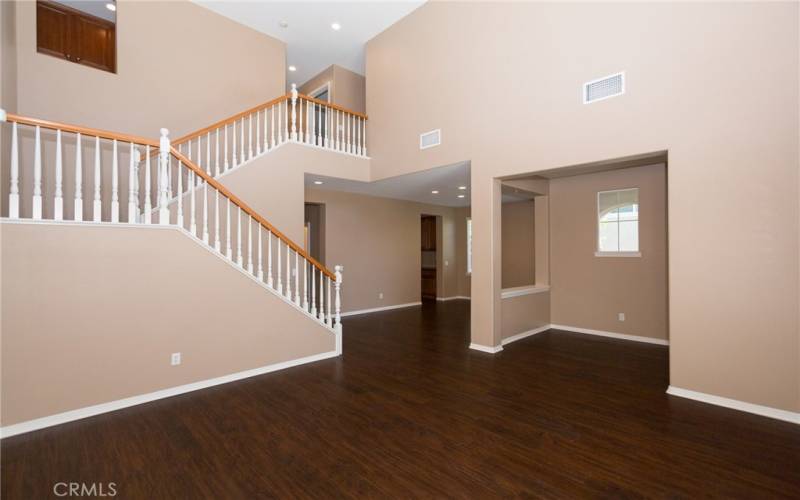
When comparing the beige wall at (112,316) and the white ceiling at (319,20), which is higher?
the white ceiling at (319,20)

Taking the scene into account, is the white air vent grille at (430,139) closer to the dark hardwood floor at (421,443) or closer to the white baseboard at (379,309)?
the dark hardwood floor at (421,443)

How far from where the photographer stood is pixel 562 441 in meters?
2.55

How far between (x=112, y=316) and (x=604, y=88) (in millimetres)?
5259

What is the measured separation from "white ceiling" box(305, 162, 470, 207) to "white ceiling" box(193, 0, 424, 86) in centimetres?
269

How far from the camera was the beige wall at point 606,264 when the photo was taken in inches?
203

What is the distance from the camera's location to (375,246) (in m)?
8.12

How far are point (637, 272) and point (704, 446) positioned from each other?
11.1 ft

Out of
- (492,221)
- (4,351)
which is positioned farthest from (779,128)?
(4,351)

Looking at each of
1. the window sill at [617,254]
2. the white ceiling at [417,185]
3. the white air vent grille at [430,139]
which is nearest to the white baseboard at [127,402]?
the white ceiling at [417,185]

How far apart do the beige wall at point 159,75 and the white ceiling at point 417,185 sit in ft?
6.70

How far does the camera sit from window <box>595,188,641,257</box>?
541 centimetres

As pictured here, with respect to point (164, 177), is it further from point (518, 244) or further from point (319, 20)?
point (518, 244)

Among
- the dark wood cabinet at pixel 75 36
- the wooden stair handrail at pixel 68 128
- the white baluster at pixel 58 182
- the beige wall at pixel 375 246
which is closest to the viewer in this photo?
the wooden stair handrail at pixel 68 128

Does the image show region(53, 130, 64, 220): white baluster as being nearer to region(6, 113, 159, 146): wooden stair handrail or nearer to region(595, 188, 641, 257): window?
region(6, 113, 159, 146): wooden stair handrail
